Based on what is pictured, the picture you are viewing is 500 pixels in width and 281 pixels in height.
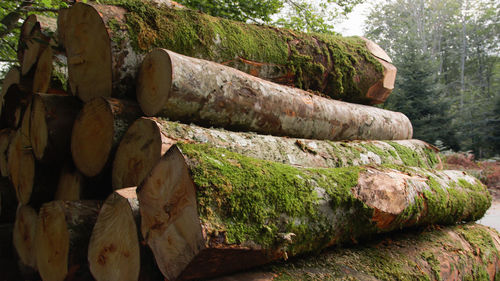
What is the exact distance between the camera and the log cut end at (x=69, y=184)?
2.49 metres

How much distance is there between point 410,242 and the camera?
2.43 m

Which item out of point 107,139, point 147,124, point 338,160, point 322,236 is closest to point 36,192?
point 107,139

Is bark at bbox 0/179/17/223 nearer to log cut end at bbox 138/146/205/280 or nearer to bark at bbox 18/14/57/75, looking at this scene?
bark at bbox 18/14/57/75

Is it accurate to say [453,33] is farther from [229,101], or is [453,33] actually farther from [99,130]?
[99,130]

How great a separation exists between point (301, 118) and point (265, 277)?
74.3 inches

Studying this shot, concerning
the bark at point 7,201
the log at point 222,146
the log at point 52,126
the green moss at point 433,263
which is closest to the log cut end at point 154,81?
the log at point 222,146

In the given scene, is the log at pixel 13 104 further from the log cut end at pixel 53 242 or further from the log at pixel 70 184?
the log cut end at pixel 53 242

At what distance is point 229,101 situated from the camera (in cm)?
250

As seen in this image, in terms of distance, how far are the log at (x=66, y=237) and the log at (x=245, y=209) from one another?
770mm

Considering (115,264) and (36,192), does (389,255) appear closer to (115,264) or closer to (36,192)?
(115,264)

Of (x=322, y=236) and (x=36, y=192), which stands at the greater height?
(x=322, y=236)

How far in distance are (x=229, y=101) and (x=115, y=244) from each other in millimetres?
1330

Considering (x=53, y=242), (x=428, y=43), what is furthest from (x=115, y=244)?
(x=428, y=43)

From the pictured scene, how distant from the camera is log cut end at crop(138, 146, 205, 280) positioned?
129 centimetres
